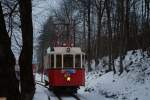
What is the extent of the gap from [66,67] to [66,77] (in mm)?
651

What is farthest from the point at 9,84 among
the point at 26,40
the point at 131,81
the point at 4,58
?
the point at 131,81

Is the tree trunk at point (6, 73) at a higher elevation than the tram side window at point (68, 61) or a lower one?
higher

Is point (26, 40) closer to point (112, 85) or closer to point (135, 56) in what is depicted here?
point (112, 85)

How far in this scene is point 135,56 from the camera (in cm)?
3319

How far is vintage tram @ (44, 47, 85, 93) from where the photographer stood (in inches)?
1130

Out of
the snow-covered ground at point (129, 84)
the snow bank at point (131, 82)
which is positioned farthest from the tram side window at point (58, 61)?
the snow bank at point (131, 82)

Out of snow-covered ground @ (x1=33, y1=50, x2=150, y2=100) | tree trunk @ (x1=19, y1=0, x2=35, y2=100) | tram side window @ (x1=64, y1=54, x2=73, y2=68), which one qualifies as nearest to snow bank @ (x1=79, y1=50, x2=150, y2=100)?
snow-covered ground @ (x1=33, y1=50, x2=150, y2=100)

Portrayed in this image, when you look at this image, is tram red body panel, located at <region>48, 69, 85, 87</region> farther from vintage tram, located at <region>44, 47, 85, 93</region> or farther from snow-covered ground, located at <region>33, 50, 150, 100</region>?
snow-covered ground, located at <region>33, 50, 150, 100</region>

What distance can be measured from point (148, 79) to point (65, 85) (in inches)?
261

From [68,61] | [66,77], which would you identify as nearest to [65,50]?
[68,61]

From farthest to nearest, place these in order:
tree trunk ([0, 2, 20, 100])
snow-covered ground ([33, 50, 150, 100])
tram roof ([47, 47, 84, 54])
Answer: tram roof ([47, 47, 84, 54]), snow-covered ground ([33, 50, 150, 100]), tree trunk ([0, 2, 20, 100])

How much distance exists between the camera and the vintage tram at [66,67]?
28.7 metres

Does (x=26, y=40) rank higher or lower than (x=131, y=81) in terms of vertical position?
higher

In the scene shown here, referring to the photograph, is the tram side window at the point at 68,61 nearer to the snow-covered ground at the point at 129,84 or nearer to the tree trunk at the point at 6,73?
the snow-covered ground at the point at 129,84
